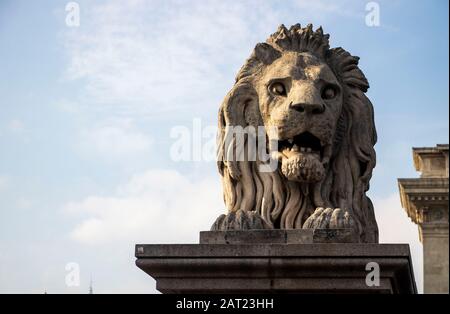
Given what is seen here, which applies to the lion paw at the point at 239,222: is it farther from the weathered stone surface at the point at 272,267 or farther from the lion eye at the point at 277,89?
the lion eye at the point at 277,89

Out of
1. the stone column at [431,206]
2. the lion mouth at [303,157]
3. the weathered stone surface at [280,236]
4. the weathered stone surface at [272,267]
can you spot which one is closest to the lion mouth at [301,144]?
the lion mouth at [303,157]

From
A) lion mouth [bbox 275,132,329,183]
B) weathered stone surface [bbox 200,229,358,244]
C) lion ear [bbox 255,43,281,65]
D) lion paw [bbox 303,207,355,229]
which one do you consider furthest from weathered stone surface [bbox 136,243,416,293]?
lion ear [bbox 255,43,281,65]

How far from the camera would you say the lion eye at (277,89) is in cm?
1681

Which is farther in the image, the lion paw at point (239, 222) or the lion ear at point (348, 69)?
the lion ear at point (348, 69)

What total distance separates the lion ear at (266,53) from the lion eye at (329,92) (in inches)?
27.9

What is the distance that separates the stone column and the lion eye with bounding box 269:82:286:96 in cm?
5980

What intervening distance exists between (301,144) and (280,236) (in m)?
1.35

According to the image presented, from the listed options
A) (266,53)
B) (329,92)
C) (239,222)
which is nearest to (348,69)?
(329,92)

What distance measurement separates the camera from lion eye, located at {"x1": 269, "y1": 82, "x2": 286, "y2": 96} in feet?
55.2

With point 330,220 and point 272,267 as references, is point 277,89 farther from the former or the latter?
point 272,267

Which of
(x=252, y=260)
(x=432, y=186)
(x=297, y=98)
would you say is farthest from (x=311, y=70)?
(x=432, y=186)

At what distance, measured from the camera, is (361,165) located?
17.0 metres

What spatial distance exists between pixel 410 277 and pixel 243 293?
1774 millimetres
